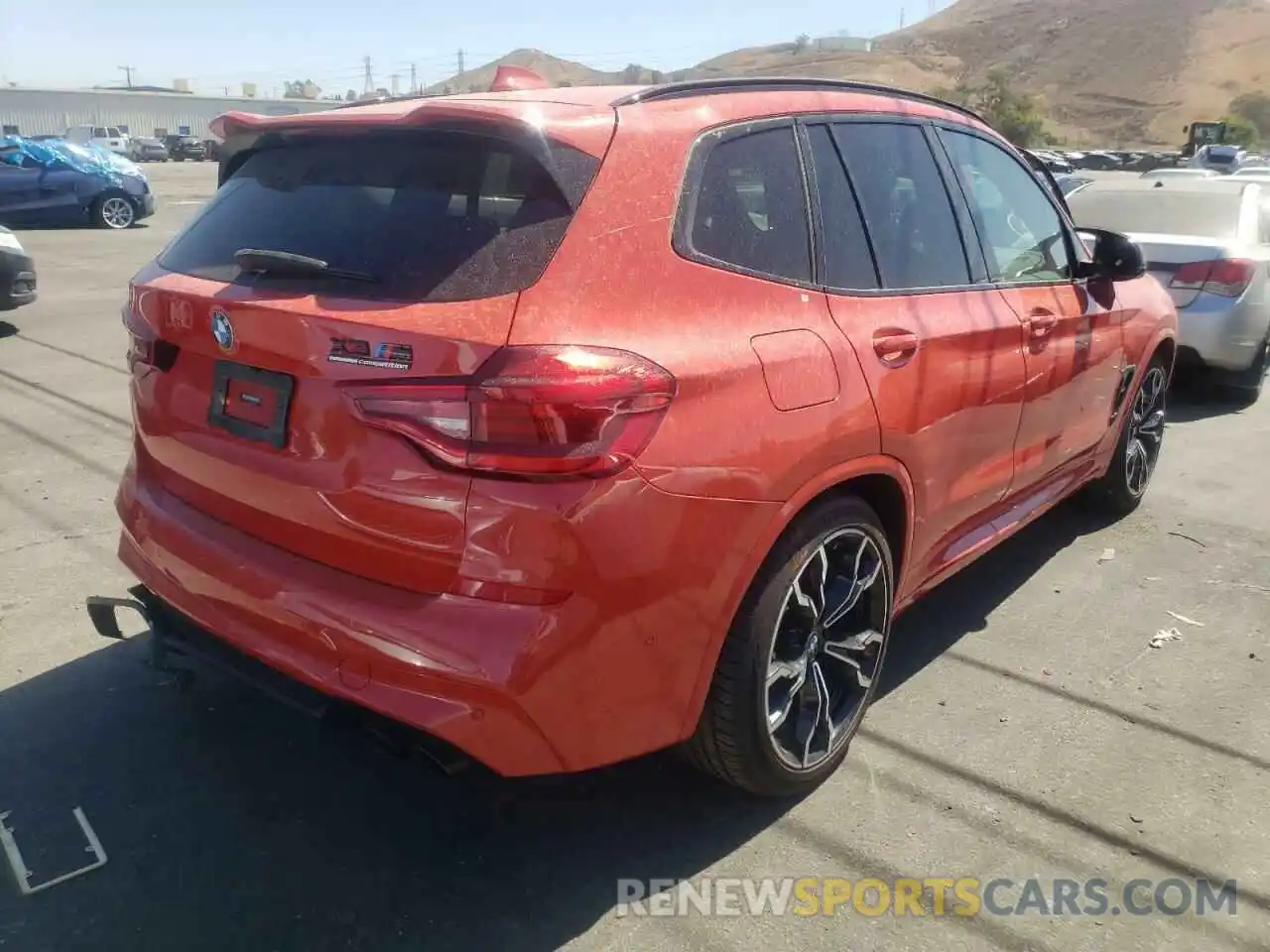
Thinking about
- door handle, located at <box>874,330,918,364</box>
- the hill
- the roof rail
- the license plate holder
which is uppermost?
the hill

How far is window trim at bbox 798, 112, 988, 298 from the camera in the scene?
119 inches

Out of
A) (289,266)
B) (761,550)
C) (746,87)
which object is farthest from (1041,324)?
(289,266)

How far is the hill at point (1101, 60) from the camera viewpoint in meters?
98.7

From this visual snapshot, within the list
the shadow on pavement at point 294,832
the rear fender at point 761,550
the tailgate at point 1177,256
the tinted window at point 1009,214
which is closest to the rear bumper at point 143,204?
the tailgate at point 1177,256

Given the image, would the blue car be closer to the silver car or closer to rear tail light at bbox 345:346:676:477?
the silver car

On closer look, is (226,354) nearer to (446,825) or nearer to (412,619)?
(412,619)

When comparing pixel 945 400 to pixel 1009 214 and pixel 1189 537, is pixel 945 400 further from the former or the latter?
pixel 1189 537

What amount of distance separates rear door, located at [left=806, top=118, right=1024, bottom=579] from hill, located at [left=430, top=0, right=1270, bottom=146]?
264ft

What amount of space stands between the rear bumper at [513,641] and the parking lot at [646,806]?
0.48 m

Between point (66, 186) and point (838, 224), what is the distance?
733 inches

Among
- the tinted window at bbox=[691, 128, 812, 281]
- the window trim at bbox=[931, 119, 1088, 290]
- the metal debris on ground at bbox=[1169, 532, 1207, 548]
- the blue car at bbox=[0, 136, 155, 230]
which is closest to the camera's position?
the tinted window at bbox=[691, 128, 812, 281]

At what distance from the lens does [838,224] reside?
3.03m

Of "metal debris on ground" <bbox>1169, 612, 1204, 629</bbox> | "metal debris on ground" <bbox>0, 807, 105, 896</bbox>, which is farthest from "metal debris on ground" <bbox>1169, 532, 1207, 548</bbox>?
"metal debris on ground" <bbox>0, 807, 105, 896</bbox>

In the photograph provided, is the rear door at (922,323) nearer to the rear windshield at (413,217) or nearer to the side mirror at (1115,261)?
the rear windshield at (413,217)
